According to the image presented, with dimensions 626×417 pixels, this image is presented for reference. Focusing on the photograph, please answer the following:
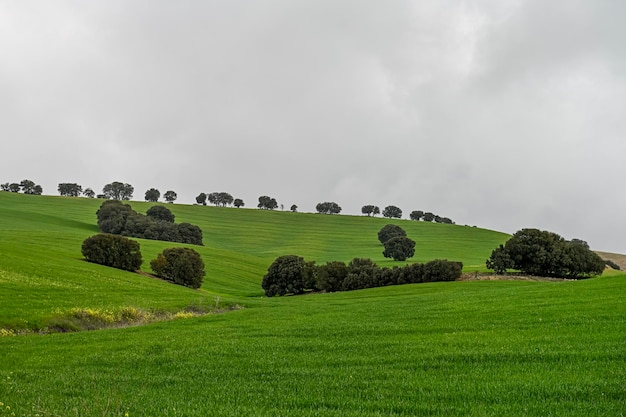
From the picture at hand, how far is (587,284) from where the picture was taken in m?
32.2

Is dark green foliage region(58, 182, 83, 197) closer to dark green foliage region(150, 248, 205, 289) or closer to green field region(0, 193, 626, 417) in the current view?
dark green foliage region(150, 248, 205, 289)

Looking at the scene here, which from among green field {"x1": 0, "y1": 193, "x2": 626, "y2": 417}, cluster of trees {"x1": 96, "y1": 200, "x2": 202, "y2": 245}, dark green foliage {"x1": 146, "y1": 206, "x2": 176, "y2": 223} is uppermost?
dark green foliage {"x1": 146, "y1": 206, "x2": 176, "y2": 223}

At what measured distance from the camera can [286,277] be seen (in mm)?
65750

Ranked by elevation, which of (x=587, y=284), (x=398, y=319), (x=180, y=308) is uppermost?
(x=587, y=284)

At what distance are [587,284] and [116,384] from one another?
30538 mm

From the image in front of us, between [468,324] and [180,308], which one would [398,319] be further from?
[180,308]

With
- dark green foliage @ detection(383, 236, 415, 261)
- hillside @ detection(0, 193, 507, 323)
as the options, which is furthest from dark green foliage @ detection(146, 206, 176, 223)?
dark green foliage @ detection(383, 236, 415, 261)

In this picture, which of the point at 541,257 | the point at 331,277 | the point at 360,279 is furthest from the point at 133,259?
the point at 541,257

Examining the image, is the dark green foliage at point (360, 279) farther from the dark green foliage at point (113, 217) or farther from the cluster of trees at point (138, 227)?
the dark green foliage at point (113, 217)

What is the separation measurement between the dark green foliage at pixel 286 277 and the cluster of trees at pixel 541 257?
2416cm

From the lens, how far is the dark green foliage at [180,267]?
6388 centimetres

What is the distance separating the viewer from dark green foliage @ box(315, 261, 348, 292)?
206 ft

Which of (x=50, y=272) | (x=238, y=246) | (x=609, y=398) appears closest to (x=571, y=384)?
(x=609, y=398)

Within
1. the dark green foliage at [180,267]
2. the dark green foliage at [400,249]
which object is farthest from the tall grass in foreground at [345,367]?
the dark green foliage at [400,249]
